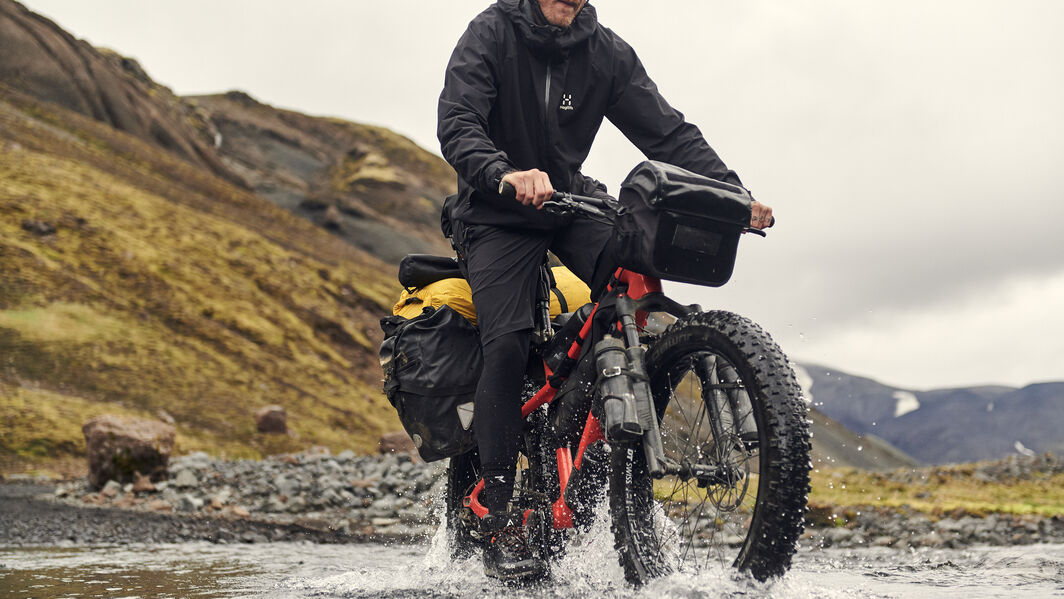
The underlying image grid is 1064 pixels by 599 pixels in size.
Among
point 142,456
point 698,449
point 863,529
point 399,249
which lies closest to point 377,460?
point 142,456

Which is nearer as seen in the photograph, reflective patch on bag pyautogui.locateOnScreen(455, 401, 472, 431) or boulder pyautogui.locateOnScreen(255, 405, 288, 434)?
reflective patch on bag pyautogui.locateOnScreen(455, 401, 472, 431)

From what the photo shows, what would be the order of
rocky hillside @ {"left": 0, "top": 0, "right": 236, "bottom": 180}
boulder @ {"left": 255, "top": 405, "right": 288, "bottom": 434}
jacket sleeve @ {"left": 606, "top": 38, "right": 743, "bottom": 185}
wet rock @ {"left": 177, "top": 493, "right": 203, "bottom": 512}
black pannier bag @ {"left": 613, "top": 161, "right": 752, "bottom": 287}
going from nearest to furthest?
black pannier bag @ {"left": 613, "top": 161, "right": 752, "bottom": 287} < jacket sleeve @ {"left": 606, "top": 38, "right": 743, "bottom": 185} < wet rock @ {"left": 177, "top": 493, "right": 203, "bottom": 512} < boulder @ {"left": 255, "top": 405, "right": 288, "bottom": 434} < rocky hillside @ {"left": 0, "top": 0, "right": 236, "bottom": 180}

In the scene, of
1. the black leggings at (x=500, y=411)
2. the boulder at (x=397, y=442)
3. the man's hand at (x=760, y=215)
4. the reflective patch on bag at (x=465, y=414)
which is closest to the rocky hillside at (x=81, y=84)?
the boulder at (x=397, y=442)

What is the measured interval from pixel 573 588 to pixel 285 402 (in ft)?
73.1

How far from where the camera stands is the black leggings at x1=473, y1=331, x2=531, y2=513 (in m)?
3.96

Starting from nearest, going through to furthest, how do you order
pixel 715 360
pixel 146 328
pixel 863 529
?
pixel 715 360
pixel 863 529
pixel 146 328

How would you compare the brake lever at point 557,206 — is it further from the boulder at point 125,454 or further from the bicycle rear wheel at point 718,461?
the boulder at point 125,454

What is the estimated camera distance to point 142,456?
12094mm

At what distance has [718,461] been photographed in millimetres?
3191

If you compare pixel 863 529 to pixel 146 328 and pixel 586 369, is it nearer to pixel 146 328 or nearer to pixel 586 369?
pixel 586 369

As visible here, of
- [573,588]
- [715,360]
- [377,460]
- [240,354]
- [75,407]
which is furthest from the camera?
[240,354]

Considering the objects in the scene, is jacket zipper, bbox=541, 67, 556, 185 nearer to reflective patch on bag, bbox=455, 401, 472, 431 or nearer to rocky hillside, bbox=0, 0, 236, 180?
reflective patch on bag, bbox=455, 401, 472, 431

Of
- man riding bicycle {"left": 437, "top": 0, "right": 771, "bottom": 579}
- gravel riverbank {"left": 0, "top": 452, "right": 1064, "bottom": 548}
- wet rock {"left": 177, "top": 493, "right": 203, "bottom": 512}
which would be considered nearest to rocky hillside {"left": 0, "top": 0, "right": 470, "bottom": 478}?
gravel riverbank {"left": 0, "top": 452, "right": 1064, "bottom": 548}

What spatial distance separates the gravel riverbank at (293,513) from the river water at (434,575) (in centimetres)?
68
